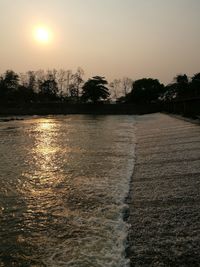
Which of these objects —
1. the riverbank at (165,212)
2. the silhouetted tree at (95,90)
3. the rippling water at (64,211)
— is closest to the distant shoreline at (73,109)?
the silhouetted tree at (95,90)

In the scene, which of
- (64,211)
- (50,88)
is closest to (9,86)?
(50,88)

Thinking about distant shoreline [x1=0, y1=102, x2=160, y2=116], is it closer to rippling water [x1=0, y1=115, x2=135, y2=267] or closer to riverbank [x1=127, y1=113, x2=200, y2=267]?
rippling water [x1=0, y1=115, x2=135, y2=267]

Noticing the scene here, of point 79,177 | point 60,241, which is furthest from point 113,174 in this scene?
point 60,241

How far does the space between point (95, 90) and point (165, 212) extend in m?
82.8

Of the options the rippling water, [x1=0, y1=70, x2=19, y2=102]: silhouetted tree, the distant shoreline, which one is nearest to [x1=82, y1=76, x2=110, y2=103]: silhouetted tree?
the distant shoreline

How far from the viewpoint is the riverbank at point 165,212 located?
18.1 ft

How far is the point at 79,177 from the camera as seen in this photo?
36.3ft

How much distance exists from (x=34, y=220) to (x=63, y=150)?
33.2ft

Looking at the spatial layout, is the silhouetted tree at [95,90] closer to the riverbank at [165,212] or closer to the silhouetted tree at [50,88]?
the silhouetted tree at [50,88]

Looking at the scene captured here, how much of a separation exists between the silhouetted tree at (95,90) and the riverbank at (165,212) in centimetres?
7644

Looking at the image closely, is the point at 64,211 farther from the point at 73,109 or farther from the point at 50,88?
the point at 50,88

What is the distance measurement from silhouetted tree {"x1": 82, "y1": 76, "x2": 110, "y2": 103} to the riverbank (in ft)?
251

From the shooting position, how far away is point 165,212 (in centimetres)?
730

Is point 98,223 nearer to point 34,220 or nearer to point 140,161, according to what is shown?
point 34,220
